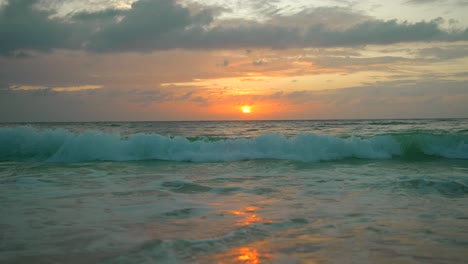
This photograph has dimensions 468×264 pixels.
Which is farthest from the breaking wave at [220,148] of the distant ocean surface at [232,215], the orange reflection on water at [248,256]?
the orange reflection on water at [248,256]

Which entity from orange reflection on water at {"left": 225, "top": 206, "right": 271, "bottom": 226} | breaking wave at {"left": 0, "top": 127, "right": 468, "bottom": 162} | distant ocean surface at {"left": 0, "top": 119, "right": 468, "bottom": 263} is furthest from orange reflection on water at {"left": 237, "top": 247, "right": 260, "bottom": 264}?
breaking wave at {"left": 0, "top": 127, "right": 468, "bottom": 162}

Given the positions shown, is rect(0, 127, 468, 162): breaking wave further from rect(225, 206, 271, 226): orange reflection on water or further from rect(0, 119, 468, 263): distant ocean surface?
rect(225, 206, 271, 226): orange reflection on water

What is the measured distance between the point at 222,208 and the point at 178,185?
2.55m

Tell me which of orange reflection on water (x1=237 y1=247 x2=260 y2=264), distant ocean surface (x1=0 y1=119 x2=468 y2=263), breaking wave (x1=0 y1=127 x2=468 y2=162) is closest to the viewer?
orange reflection on water (x1=237 y1=247 x2=260 y2=264)

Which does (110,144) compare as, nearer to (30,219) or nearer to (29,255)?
(30,219)

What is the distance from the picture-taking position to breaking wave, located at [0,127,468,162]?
14797 millimetres

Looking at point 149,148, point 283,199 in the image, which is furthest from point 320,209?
point 149,148

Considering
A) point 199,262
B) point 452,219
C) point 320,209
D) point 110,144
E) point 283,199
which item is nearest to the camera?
point 199,262

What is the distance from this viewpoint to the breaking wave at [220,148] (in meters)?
14.8

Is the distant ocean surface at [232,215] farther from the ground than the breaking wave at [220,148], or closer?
closer

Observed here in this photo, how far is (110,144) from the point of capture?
1538 cm

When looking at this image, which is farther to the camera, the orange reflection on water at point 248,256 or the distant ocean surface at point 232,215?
the distant ocean surface at point 232,215

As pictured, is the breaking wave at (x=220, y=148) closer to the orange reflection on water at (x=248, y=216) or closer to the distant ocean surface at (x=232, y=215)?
the distant ocean surface at (x=232, y=215)

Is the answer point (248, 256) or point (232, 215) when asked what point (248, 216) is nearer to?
point (232, 215)
